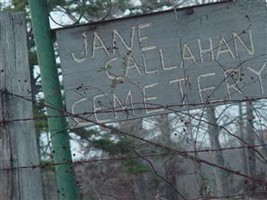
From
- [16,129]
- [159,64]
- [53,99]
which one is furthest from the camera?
[159,64]

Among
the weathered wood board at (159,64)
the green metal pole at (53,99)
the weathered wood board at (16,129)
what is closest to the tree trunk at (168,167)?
the weathered wood board at (159,64)

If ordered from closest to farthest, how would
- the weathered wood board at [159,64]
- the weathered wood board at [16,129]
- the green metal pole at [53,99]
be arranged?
the weathered wood board at [16,129] → the green metal pole at [53,99] → the weathered wood board at [159,64]

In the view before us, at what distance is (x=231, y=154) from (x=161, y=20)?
1615cm

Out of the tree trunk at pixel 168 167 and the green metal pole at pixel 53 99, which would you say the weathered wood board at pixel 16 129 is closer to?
the green metal pole at pixel 53 99

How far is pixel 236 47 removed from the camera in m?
4.36

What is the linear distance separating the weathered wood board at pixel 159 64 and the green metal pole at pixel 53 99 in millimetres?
79

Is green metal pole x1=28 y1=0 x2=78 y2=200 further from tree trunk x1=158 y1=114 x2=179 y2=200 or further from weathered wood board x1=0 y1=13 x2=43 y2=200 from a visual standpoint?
tree trunk x1=158 y1=114 x2=179 y2=200

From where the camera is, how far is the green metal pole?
411cm

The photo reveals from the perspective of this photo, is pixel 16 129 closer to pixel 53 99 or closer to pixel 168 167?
pixel 53 99

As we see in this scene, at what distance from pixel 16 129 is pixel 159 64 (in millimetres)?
925

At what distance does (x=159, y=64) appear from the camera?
428cm

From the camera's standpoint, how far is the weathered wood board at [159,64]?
4.21 m

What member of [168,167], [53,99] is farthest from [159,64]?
[168,167]

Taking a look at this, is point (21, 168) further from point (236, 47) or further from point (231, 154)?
point (231, 154)
